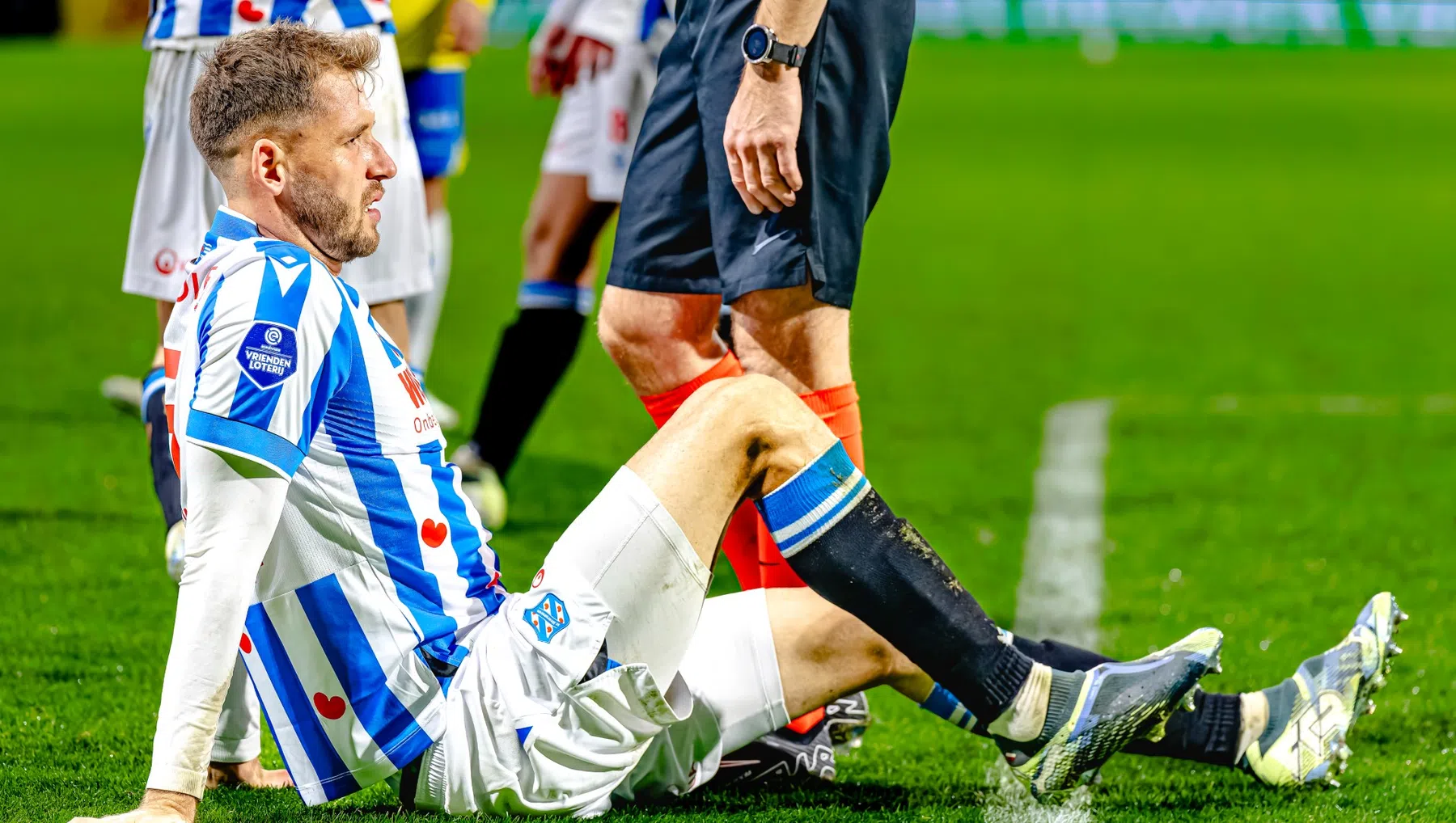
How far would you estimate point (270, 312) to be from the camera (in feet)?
7.06

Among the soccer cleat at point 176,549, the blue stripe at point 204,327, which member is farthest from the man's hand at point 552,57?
the blue stripe at point 204,327

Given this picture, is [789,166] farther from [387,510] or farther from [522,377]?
[522,377]

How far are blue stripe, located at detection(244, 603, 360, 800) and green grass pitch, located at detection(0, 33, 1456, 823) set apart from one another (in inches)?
4.1

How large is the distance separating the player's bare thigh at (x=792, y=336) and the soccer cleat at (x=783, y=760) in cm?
59

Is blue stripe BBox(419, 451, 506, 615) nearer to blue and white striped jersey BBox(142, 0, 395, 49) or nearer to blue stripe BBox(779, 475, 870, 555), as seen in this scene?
blue stripe BBox(779, 475, 870, 555)

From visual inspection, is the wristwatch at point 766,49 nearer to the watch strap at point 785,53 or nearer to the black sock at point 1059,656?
the watch strap at point 785,53

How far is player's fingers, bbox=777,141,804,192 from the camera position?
2.84 meters

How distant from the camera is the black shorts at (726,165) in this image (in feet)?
9.63

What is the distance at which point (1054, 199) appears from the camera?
47.0 feet

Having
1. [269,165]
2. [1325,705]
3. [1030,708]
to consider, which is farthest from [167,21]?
[1325,705]

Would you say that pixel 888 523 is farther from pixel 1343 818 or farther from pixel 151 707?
pixel 151 707

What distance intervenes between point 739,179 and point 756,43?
229 mm

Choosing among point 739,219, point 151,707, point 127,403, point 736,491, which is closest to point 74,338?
point 127,403

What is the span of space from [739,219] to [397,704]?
105 centimetres
